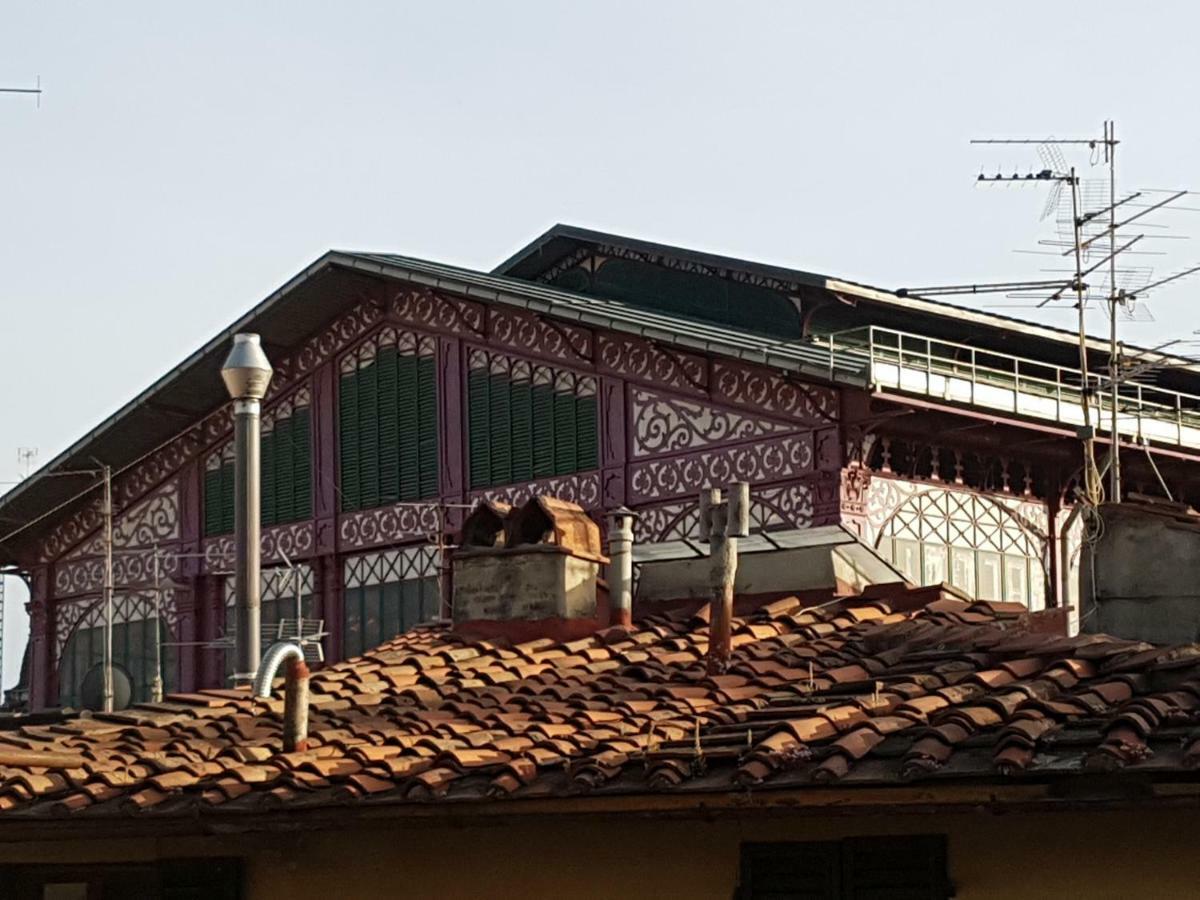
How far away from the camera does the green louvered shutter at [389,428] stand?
29703mm

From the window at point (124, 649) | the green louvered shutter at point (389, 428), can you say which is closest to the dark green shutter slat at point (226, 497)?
the window at point (124, 649)

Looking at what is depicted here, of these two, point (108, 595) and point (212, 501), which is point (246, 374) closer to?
point (108, 595)

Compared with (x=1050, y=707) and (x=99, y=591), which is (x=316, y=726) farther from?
(x=99, y=591)

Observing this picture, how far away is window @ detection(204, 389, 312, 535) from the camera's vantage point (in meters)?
31.1

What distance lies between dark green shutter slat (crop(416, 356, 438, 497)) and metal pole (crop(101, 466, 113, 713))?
4.99m

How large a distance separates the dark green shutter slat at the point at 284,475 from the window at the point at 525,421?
3.74 metres

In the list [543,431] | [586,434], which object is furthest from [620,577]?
[543,431]

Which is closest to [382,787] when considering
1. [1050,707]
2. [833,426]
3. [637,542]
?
[1050,707]

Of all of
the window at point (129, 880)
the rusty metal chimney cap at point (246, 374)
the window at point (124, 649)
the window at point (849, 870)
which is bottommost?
the window at point (129, 880)

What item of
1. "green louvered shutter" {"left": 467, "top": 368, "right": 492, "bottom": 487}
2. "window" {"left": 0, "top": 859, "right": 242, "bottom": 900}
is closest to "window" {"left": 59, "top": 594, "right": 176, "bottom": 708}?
Answer: "green louvered shutter" {"left": 467, "top": 368, "right": 492, "bottom": 487}

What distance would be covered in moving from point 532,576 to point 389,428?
1274 centimetres

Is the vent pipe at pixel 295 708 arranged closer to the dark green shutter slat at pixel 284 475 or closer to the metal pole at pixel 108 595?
the metal pole at pixel 108 595

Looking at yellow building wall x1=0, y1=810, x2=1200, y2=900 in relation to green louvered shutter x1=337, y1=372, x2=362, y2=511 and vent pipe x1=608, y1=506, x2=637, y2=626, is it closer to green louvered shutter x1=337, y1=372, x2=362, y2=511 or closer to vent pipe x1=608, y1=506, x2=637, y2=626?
vent pipe x1=608, y1=506, x2=637, y2=626

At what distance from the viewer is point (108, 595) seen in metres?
31.0
